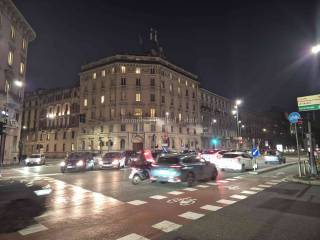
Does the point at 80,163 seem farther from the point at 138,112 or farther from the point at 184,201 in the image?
the point at 138,112

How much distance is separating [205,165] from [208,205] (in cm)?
568

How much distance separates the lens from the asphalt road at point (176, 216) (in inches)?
214

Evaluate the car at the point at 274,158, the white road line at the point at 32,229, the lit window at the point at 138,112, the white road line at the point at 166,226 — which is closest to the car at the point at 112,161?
the white road line at the point at 32,229

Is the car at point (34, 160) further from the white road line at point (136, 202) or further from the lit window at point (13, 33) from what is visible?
the white road line at point (136, 202)

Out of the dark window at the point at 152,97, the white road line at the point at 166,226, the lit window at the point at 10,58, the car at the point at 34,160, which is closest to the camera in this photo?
the white road line at the point at 166,226

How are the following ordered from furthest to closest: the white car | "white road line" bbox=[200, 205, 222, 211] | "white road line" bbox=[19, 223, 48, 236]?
1. the white car
2. "white road line" bbox=[200, 205, 222, 211]
3. "white road line" bbox=[19, 223, 48, 236]

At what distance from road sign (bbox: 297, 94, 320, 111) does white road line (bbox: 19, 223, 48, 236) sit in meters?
14.9

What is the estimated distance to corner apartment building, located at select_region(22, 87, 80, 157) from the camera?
6381cm

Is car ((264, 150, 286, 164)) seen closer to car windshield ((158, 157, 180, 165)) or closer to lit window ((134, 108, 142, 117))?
car windshield ((158, 157, 180, 165))

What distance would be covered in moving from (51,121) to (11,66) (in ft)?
129

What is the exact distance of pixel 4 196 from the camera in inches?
388

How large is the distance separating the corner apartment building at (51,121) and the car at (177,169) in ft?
177

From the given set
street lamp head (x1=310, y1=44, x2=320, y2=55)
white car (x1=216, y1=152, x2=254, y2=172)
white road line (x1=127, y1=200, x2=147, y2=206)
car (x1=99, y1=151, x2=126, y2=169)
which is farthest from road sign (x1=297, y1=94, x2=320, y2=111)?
car (x1=99, y1=151, x2=126, y2=169)

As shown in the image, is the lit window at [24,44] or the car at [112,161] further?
the lit window at [24,44]
